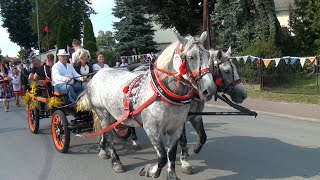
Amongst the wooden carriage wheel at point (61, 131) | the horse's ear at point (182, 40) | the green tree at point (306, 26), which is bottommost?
the wooden carriage wheel at point (61, 131)

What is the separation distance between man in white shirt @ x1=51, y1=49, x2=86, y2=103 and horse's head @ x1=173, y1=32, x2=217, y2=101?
336 centimetres

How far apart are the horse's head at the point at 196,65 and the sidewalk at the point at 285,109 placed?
7353mm

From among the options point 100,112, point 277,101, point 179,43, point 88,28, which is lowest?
point 277,101

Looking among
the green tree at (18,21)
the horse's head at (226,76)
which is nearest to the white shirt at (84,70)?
the horse's head at (226,76)

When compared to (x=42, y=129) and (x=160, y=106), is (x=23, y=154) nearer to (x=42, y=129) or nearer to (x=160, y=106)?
(x=42, y=129)

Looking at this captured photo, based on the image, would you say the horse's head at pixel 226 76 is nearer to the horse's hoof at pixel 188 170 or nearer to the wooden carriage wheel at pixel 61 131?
the horse's hoof at pixel 188 170

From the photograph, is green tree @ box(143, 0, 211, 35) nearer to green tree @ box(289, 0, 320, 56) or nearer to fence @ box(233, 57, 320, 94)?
green tree @ box(289, 0, 320, 56)

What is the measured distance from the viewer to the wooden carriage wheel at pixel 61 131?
23.4 feet

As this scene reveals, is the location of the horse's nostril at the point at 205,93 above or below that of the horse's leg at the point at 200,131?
above

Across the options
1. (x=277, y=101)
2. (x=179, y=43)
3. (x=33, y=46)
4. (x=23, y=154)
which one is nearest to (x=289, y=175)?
(x=179, y=43)

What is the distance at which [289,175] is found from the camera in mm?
5738

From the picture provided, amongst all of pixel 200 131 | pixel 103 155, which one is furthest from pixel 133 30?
pixel 200 131

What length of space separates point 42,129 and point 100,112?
152 inches

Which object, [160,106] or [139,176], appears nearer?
[160,106]
